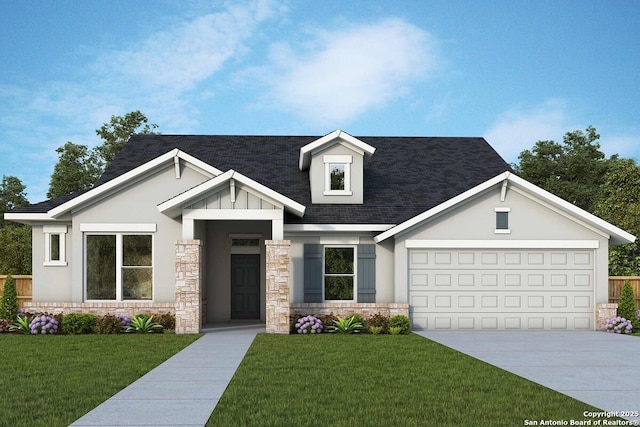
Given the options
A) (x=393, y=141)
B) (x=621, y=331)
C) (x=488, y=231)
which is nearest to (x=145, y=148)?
(x=393, y=141)

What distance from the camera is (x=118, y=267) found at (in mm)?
20750

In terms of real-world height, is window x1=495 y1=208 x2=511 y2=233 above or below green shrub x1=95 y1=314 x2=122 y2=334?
above

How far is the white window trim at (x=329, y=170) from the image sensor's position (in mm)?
23109

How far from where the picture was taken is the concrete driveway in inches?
395

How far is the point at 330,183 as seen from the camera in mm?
23250

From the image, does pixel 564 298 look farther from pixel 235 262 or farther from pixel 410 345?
pixel 235 262

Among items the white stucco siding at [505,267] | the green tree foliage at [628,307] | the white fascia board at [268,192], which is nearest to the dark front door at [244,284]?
the white fascia board at [268,192]

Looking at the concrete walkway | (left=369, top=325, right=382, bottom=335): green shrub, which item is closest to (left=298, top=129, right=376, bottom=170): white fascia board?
(left=369, top=325, right=382, bottom=335): green shrub

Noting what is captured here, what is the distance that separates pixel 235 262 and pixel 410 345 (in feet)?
28.2

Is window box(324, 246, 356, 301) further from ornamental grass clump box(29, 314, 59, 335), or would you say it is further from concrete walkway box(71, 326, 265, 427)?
ornamental grass clump box(29, 314, 59, 335)

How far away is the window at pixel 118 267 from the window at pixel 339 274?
5703mm

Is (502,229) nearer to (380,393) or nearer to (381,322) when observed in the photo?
(381,322)

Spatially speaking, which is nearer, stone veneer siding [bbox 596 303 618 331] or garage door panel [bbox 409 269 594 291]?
stone veneer siding [bbox 596 303 618 331]

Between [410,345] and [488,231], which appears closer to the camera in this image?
[410,345]
